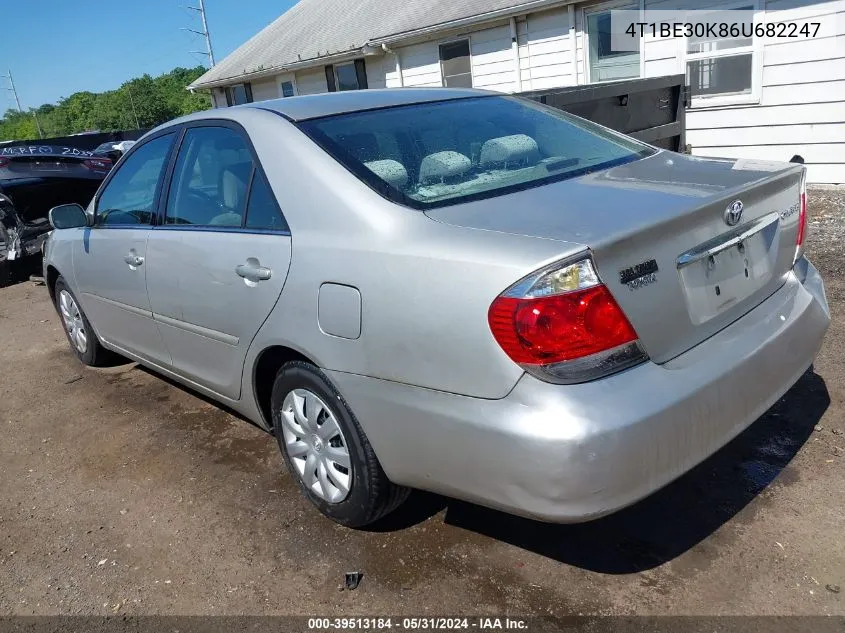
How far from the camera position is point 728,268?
246cm

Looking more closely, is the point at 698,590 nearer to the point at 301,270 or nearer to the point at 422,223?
the point at 422,223

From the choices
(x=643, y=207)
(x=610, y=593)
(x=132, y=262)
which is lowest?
(x=610, y=593)

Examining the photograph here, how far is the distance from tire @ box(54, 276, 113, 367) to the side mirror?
0.67m

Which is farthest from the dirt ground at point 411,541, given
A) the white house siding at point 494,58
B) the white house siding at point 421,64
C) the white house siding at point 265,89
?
the white house siding at point 265,89

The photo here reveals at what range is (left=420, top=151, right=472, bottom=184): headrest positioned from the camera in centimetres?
276

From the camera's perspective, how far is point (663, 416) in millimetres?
2113

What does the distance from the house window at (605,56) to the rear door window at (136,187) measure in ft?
25.0

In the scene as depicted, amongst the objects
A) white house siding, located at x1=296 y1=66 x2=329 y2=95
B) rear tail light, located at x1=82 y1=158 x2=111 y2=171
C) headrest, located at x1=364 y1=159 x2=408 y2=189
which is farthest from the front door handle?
white house siding, located at x1=296 y1=66 x2=329 y2=95

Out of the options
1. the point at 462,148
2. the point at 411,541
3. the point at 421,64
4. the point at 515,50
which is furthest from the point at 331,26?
the point at 411,541

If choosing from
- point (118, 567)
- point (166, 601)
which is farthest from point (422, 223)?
point (118, 567)

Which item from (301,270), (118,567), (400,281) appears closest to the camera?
(400,281)

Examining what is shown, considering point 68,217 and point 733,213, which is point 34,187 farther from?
point 733,213

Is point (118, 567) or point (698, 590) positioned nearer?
point (698, 590)

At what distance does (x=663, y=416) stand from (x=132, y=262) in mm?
2832
